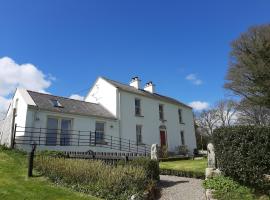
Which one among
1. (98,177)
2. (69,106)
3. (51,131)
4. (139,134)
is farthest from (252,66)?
(98,177)

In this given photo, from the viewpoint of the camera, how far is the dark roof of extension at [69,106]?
65.8ft

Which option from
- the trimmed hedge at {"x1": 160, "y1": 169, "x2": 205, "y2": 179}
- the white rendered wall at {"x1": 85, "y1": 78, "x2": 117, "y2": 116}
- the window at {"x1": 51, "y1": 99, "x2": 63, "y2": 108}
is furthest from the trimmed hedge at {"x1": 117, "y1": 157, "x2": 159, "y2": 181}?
the white rendered wall at {"x1": 85, "y1": 78, "x2": 117, "y2": 116}

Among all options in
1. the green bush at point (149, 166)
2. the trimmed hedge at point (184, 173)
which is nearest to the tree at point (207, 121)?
the trimmed hedge at point (184, 173)

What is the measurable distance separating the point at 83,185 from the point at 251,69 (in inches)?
830

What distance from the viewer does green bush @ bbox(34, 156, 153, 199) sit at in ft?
30.1

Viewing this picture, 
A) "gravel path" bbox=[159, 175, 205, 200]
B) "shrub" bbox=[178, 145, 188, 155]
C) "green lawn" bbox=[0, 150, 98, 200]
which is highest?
"shrub" bbox=[178, 145, 188, 155]

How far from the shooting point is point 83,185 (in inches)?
383

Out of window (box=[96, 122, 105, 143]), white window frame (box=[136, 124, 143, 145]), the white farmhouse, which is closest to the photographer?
the white farmhouse

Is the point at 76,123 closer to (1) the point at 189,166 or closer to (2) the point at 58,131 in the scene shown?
(2) the point at 58,131

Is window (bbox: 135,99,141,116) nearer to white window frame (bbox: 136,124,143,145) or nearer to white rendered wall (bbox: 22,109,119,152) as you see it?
white window frame (bbox: 136,124,143,145)

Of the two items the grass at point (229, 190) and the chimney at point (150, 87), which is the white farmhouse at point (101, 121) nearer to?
the chimney at point (150, 87)

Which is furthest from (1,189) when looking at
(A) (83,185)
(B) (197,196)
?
(B) (197,196)

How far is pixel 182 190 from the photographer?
1087 cm

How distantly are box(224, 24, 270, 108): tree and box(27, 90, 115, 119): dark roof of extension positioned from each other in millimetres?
13173
